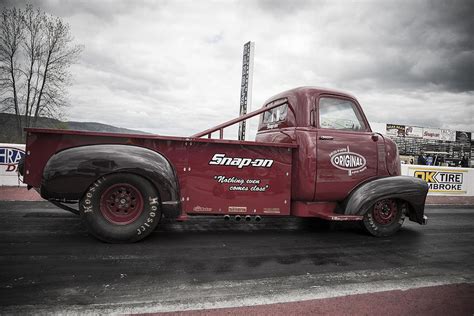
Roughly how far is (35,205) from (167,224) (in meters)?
3.14

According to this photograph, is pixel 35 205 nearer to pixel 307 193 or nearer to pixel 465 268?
pixel 307 193

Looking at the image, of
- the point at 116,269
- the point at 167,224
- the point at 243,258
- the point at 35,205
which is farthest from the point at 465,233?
the point at 35,205

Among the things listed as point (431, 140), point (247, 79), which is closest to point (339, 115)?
point (247, 79)

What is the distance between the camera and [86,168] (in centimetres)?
374

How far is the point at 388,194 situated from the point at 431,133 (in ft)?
172

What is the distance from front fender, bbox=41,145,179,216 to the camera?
3.72 meters

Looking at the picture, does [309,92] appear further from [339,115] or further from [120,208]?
[120,208]

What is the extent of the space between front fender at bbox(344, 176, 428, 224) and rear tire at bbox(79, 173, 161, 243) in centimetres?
290

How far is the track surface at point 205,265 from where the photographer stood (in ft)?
8.40

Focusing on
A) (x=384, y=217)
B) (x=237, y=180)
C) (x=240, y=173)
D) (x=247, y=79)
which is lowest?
(x=384, y=217)

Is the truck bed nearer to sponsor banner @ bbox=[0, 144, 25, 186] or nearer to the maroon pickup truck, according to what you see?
the maroon pickup truck

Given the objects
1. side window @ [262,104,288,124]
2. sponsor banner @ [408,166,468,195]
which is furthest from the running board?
sponsor banner @ [408,166,468,195]

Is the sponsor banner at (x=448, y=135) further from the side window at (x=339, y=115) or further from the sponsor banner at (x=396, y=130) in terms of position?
the side window at (x=339, y=115)

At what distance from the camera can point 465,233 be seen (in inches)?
227
